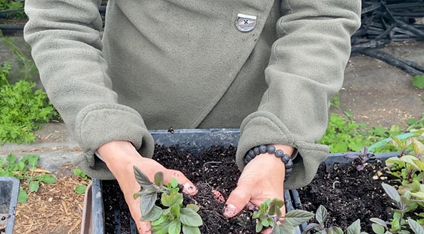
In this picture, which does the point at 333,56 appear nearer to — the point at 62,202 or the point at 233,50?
the point at 233,50

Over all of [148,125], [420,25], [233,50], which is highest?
[233,50]

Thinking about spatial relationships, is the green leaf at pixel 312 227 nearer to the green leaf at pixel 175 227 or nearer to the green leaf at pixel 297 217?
the green leaf at pixel 297 217

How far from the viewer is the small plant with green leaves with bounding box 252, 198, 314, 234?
0.92 m

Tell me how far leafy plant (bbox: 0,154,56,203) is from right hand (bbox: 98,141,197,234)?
4.43 feet

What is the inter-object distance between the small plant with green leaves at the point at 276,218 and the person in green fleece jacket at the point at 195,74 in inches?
2.1

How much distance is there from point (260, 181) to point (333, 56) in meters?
0.39

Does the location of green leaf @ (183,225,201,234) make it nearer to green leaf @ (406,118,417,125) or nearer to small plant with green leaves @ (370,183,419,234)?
small plant with green leaves @ (370,183,419,234)

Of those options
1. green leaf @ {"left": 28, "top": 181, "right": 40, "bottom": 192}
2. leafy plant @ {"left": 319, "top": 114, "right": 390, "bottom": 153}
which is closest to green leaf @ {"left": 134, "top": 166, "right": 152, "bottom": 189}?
green leaf @ {"left": 28, "top": 181, "right": 40, "bottom": 192}

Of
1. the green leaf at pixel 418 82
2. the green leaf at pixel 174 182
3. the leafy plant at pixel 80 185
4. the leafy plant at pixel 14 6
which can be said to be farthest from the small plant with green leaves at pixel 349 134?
the leafy plant at pixel 14 6

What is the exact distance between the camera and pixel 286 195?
113cm

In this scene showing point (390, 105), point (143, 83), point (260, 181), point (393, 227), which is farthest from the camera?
point (390, 105)

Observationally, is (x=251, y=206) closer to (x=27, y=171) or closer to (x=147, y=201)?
(x=147, y=201)

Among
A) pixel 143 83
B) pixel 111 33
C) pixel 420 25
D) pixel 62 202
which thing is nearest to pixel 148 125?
pixel 143 83

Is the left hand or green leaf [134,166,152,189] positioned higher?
green leaf [134,166,152,189]
